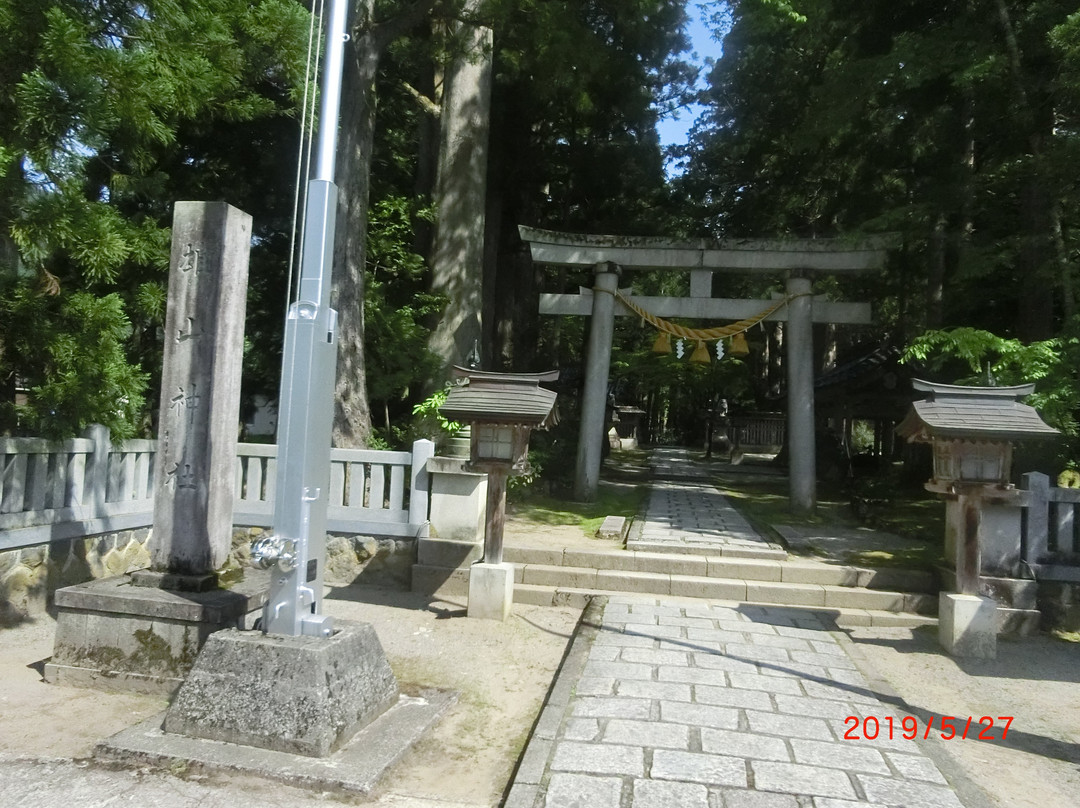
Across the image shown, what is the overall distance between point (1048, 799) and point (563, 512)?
25.9 ft

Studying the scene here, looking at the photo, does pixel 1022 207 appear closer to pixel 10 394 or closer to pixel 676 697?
pixel 676 697

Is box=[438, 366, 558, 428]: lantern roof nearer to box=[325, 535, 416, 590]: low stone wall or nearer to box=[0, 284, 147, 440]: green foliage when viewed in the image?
box=[325, 535, 416, 590]: low stone wall

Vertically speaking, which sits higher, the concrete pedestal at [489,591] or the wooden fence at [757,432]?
the wooden fence at [757,432]

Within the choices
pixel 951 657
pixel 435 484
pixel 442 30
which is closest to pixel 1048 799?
pixel 951 657

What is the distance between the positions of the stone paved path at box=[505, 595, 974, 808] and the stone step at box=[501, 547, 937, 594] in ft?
4.26

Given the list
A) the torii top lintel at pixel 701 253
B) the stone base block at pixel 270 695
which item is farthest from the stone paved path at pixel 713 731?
the torii top lintel at pixel 701 253

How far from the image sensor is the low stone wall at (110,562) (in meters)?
6.29

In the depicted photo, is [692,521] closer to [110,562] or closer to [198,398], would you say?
[110,562]

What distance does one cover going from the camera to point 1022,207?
9.89 meters

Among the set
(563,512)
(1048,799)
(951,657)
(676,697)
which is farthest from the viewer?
(563,512)

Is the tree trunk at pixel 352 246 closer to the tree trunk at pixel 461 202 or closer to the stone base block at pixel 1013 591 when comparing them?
the tree trunk at pixel 461 202

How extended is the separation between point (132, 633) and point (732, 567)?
5.38 metres

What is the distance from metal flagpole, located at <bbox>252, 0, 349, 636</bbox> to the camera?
13.4 feet

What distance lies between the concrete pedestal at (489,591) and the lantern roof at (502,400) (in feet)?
4.22
